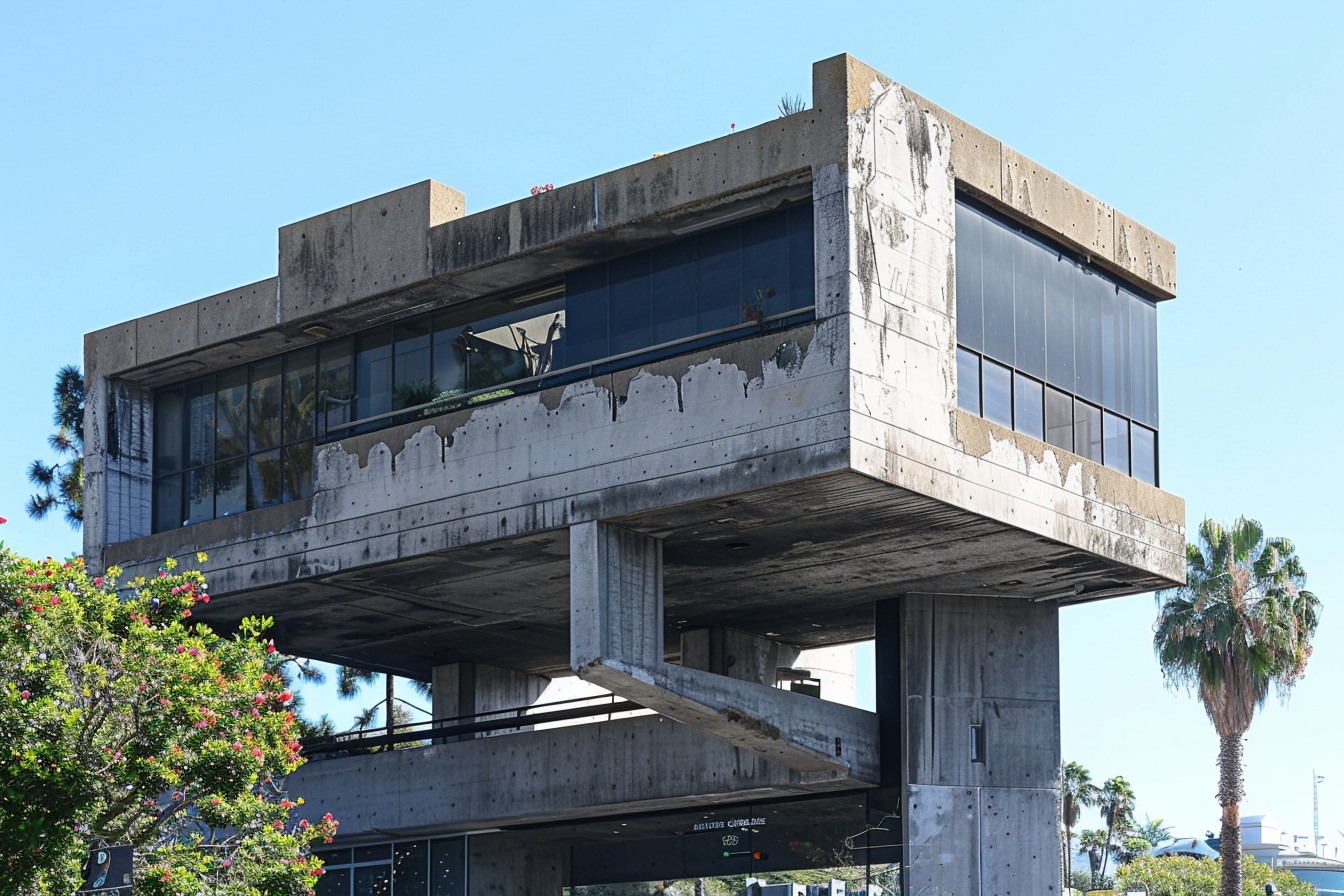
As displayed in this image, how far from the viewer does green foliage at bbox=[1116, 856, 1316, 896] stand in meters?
69.8

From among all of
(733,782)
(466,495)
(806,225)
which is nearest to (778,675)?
(733,782)

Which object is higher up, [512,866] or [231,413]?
[231,413]

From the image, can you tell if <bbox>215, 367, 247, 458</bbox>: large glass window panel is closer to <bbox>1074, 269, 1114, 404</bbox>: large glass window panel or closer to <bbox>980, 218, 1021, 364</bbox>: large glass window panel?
<bbox>980, 218, 1021, 364</bbox>: large glass window panel

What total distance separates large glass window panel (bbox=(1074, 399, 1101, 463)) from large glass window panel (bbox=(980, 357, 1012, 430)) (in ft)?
6.53

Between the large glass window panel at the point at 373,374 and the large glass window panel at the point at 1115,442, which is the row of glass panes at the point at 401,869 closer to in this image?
the large glass window panel at the point at 373,374

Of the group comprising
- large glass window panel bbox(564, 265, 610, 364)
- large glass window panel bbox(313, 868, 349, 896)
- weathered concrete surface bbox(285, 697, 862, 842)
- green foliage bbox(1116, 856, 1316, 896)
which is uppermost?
Result: large glass window panel bbox(564, 265, 610, 364)

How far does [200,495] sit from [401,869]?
8.26 m

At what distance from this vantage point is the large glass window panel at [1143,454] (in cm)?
3338

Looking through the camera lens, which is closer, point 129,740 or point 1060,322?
point 129,740

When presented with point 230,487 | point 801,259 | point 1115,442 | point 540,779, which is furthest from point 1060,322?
point 230,487

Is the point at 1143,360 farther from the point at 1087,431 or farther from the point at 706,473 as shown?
the point at 706,473

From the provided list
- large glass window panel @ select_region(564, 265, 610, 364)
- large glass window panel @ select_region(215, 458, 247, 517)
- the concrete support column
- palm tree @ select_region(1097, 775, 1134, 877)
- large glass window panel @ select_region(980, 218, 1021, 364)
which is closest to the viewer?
large glass window panel @ select_region(980, 218, 1021, 364)

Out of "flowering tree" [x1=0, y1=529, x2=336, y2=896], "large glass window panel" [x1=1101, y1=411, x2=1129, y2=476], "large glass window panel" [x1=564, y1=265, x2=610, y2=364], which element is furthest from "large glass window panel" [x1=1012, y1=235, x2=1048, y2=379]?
"flowering tree" [x1=0, y1=529, x2=336, y2=896]

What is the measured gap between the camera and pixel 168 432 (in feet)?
123
